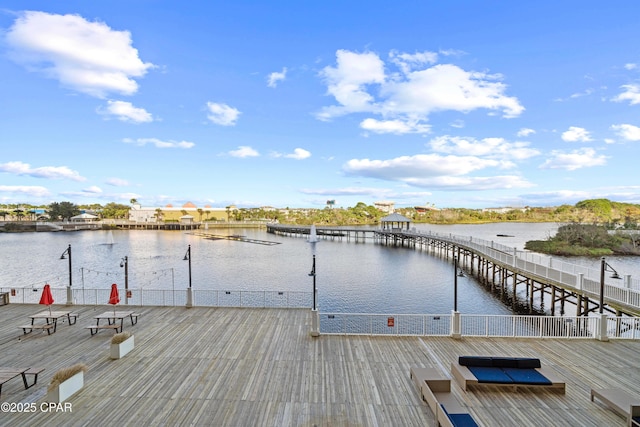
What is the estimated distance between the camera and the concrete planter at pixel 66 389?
6790mm

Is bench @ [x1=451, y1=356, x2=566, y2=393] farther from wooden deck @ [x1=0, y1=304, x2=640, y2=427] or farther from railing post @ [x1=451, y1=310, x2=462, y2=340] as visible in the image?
railing post @ [x1=451, y1=310, x2=462, y2=340]

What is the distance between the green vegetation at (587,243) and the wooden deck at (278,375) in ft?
152

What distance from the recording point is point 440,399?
22.0ft

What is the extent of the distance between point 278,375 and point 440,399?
3.88 meters

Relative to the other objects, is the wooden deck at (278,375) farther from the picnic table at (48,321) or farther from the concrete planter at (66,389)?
the picnic table at (48,321)

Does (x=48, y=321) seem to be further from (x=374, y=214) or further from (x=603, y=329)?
(x=374, y=214)

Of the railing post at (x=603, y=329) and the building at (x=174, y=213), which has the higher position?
the building at (x=174, y=213)

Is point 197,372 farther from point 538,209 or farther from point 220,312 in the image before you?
point 538,209

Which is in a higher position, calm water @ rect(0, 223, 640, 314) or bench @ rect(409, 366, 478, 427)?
bench @ rect(409, 366, 478, 427)

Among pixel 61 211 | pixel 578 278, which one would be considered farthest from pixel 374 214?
pixel 578 278

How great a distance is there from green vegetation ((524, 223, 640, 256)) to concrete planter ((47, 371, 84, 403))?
58155 millimetres

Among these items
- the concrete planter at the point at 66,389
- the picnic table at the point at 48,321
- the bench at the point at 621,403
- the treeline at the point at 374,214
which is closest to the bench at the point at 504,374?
the bench at the point at 621,403

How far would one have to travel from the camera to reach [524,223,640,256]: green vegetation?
47.0 meters

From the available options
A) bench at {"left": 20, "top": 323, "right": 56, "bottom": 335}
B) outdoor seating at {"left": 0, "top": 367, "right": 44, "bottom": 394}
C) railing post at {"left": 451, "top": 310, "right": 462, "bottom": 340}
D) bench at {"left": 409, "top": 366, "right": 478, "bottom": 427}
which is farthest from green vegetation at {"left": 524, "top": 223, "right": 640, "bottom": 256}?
outdoor seating at {"left": 0, "top": 367, "right": 44, "bottom": 394}
